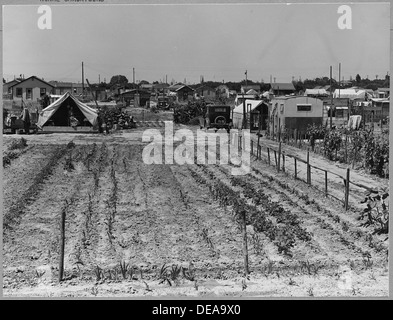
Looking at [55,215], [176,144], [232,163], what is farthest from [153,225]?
[176,144]

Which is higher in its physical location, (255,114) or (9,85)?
(9,85)

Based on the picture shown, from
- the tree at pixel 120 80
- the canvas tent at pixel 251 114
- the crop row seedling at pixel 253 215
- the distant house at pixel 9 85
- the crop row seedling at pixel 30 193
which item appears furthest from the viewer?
the tree at pixel 120 80

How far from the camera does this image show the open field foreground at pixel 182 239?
5.48m

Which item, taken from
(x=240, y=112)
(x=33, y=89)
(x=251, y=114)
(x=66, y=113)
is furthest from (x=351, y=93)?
(x=66, y=113)

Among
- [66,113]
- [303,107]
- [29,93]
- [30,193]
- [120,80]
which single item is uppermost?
[120,80]

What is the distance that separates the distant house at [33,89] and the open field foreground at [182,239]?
19.1 meters

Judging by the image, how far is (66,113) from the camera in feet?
73.2

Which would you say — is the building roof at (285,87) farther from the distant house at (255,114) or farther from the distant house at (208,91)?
the distant house at (255,114)

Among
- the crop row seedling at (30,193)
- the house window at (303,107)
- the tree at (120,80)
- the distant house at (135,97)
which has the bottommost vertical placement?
the crop row seedling at (30,193)

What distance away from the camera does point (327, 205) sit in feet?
28.4

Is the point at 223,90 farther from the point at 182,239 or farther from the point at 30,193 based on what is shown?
the point at 182,239

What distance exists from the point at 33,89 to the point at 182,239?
2654 centimetres

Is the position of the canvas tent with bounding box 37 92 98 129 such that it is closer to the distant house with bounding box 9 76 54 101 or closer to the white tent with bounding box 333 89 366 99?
the distant house with bounding box 9 76 54 101

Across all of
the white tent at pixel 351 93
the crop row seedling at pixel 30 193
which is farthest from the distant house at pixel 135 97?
the crop row seedling at pixel 30 193
